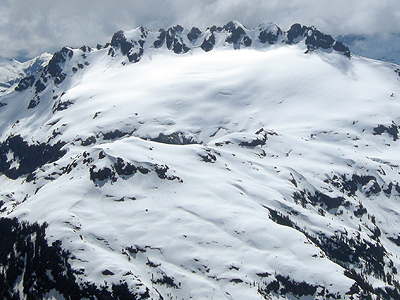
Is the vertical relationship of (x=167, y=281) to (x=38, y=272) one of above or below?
above

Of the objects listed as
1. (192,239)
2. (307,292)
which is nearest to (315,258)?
(307,292)

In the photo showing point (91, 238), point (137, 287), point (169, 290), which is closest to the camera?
point (137, 287)

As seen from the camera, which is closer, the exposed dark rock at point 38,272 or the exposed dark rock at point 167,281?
the exposed dark rock at point 38,272

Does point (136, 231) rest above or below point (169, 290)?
above

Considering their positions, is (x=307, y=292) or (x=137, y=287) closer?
(x=137, y=287)

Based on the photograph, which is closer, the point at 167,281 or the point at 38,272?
the point at 167,281

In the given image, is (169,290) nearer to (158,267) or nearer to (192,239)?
(158,267)

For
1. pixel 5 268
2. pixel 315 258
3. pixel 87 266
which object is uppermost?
pixel 315 258

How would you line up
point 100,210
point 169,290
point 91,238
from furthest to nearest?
point 100,210
point 91,238
point 169,290

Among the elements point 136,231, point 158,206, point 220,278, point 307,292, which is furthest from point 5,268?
point 307,292

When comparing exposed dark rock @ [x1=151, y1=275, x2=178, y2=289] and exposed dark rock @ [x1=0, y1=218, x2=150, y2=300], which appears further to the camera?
exposed dark rock @ [x1=151, y1=275, x2=178, y2=289]
